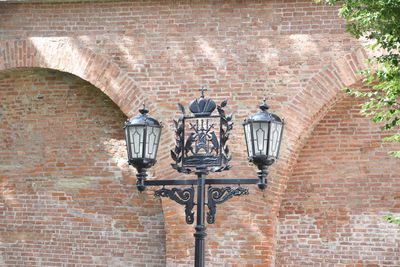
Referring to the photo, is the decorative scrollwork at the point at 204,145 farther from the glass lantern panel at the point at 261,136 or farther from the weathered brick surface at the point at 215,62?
the weathered brick surface at the point at 215,62

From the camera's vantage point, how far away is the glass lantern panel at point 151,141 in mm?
6172

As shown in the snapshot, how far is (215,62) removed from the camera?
930 centimetres

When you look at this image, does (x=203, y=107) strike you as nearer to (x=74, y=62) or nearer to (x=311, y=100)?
(x=311, y=100)

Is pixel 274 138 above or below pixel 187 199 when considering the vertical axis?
above

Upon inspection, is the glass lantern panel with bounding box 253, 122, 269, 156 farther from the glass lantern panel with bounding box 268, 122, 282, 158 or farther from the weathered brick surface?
the weathered brick surface

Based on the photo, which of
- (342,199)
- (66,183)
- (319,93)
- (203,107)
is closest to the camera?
(203,107)

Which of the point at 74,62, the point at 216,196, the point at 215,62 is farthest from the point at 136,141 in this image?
the point at 74,62

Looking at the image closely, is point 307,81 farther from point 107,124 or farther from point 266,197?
point 107,124

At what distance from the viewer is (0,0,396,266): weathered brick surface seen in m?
9.05

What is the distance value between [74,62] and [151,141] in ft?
12.2

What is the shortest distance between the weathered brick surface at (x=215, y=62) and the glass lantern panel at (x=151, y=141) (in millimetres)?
2910

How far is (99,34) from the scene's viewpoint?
961 cm

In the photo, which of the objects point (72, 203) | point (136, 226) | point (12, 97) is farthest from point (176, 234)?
point (12, 97)

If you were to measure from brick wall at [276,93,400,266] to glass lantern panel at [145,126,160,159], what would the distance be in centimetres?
381
